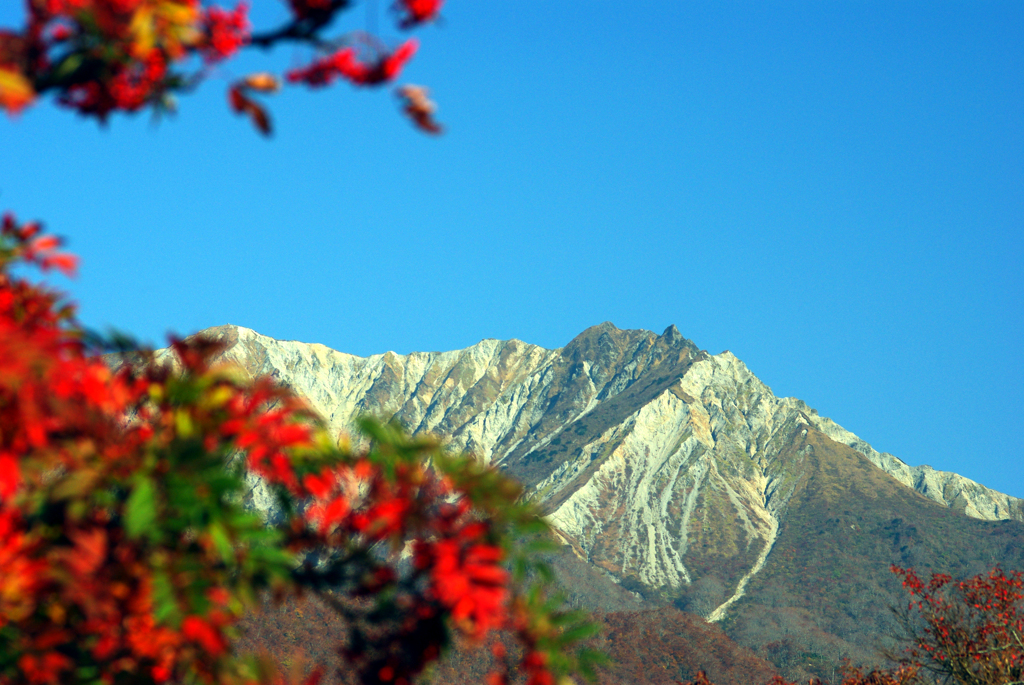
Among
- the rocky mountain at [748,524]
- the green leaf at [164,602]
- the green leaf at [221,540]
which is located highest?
the rocky mountain at [748,524]

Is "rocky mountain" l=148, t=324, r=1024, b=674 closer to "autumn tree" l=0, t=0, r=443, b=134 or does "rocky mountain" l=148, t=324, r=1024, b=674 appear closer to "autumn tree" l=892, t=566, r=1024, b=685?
"autumn tree" l=892, t=566, r=1024, b=685

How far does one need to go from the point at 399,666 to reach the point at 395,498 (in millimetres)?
951

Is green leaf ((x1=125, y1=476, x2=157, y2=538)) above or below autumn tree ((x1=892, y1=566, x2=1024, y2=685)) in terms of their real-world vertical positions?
below

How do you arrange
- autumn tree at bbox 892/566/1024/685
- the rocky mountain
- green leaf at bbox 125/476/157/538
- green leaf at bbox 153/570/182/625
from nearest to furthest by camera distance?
green leaf at bbox 125/476/157/538, green leaf at bbox 153/570/182/625, autumn tree at bbox 892/566/1024/685, the rocky mountain

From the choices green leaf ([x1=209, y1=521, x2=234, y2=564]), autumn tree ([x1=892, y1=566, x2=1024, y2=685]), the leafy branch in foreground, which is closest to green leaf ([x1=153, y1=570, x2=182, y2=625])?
the leafy branch in foreground

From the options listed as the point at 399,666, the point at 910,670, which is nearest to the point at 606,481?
the point at 910,670

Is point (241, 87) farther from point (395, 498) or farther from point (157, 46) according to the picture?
point (395, 498)

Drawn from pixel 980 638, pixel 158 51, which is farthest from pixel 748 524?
pixel 158 51

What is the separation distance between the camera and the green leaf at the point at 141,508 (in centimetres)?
321

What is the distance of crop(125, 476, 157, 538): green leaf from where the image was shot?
321cm

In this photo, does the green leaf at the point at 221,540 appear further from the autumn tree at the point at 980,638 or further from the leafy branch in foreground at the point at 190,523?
the autumn tree at the point at 980,638

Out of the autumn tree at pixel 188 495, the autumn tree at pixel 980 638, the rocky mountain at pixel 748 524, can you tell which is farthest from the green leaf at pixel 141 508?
the rocky mountain at pixel 748 524

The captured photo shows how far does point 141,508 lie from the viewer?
327cm

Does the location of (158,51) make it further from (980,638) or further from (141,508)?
(980,638)
